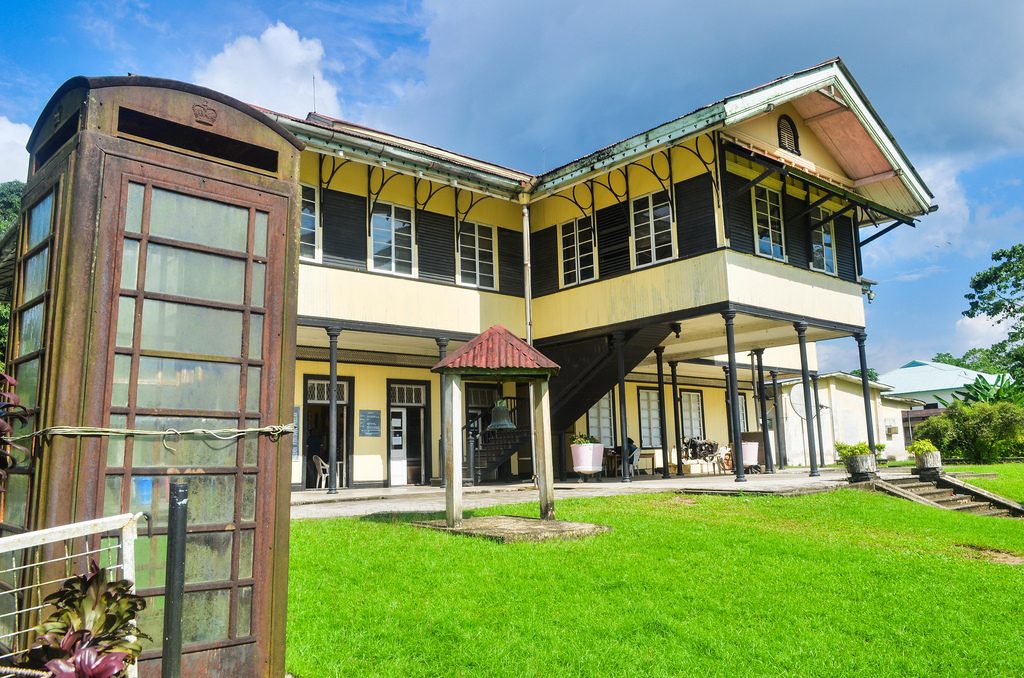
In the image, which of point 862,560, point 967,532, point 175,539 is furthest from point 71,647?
point 967,532

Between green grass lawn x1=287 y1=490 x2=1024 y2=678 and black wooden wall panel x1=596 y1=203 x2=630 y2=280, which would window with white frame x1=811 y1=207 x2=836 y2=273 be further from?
green grass lawn x1=287 y1=490 x2=1024 y2=678

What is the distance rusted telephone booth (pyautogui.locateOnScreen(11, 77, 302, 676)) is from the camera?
130 inches

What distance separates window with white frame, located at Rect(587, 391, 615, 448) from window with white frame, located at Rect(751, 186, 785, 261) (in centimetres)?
597

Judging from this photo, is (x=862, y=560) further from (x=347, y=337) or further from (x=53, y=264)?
(x=347, y=337)

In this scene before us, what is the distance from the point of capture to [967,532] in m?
9.10

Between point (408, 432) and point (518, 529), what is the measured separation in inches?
401

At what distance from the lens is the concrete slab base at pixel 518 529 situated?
23.9 feet

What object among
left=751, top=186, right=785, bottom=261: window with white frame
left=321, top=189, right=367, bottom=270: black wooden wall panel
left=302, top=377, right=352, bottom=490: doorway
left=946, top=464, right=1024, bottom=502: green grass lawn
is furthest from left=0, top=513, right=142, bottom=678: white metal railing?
left=751, top=186, right=785, bottom=261: window with white frame

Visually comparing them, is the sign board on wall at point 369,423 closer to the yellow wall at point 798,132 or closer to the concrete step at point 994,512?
the yellow wall at point 798,132

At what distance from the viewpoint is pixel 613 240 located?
16203 mm

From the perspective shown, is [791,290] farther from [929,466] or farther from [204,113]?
[204,113]

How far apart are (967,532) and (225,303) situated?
8.98 metres

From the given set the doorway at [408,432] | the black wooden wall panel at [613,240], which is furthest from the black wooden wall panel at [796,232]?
the doorway at [408,432]

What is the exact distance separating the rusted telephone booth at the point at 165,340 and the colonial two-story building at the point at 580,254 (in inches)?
371
